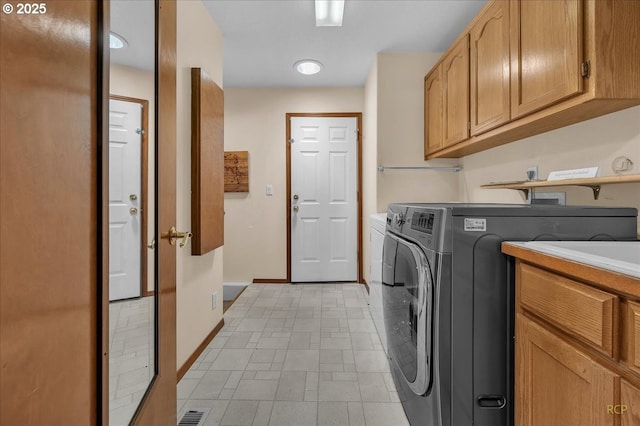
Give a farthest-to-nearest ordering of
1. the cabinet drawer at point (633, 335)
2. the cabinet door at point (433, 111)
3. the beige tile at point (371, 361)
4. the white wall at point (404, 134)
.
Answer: the white wall at point (404, 134) < the cabinet door at point (433, 111) < the beige tile at point (371, 361) < the cabinet drawer at point (633, 335)

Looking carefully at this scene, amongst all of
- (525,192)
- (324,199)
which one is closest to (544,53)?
(525,192)

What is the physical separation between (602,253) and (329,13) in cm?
219

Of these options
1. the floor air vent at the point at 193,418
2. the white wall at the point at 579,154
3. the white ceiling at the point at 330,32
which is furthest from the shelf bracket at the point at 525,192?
the floor air vent at the point at 193,418

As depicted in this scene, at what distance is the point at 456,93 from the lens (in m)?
2.27

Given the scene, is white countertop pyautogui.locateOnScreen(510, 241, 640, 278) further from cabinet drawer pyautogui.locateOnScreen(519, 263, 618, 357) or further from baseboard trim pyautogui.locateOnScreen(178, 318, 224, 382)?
baseboard trim pyautogui.locateOnScreen(178, 318, 224, 382)

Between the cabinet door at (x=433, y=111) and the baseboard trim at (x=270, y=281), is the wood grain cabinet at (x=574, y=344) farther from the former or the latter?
the baseboard trim at (x=270, y=281)

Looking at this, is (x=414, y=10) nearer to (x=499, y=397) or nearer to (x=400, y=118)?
(x=400, y=118)

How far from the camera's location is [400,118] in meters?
2.93

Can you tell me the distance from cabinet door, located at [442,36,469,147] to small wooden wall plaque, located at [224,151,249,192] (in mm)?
2343

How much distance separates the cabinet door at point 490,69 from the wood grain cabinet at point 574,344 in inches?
41.0

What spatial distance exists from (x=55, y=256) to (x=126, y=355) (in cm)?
53

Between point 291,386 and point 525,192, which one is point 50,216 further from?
point 525,192

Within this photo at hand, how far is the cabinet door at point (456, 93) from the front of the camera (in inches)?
83.4

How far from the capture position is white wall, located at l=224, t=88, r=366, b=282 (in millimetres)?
3801
